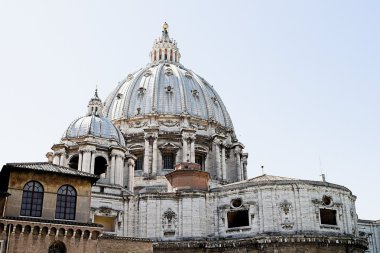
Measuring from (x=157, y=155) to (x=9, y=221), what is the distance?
34484mm

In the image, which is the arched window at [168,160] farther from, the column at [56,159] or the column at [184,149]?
the column at [56,159]

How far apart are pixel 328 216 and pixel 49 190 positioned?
27.7m

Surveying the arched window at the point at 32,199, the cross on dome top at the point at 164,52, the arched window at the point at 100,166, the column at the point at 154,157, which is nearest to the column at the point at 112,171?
the arched window at the point at 100,166

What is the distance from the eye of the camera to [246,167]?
74.9m

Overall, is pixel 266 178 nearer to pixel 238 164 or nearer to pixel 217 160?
pixel 217 160

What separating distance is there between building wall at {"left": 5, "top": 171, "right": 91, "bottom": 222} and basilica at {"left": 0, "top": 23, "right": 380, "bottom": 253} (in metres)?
0.07

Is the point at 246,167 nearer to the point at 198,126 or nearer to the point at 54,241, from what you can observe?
the point at 198,126

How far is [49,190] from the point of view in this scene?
33469mm

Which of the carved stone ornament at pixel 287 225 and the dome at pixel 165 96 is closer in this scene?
the carved stone ornament at pixel 287 225

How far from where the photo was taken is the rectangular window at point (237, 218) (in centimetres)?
4819

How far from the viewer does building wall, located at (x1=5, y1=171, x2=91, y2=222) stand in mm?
32375

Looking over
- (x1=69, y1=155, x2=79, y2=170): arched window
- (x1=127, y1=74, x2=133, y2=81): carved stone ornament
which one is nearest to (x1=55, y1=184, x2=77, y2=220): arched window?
(x1=69, y1=155, x2=79, y2=170): arched window

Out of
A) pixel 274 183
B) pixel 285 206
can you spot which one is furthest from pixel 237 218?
pixel 274 183

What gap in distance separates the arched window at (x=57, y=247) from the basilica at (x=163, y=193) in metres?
0.06
